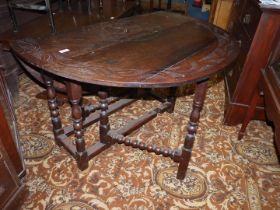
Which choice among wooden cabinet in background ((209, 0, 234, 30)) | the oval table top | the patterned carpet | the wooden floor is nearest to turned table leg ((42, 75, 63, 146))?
the patterned carpet

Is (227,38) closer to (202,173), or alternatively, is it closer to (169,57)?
(169,57)

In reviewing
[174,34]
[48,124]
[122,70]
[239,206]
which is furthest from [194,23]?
[48,124]

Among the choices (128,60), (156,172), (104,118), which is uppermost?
(128,60)

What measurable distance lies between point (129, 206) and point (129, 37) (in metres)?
1.15

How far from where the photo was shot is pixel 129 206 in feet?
5.14

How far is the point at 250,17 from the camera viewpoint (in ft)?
6.72

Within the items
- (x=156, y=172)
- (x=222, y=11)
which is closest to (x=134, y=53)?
(x=156, y=172)

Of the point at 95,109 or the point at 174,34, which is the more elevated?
the point at 174,34

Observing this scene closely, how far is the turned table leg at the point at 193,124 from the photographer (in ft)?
4.53

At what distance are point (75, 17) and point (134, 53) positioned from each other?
181 cm

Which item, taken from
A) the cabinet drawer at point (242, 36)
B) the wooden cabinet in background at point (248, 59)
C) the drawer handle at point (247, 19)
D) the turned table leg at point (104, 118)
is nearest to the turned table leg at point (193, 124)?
the turned table leg at point (104, 118)

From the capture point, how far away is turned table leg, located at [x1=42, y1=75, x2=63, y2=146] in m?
1.67

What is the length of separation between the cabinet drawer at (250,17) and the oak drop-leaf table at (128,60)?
33 centimetres

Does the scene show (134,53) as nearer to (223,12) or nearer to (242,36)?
(242,36)
